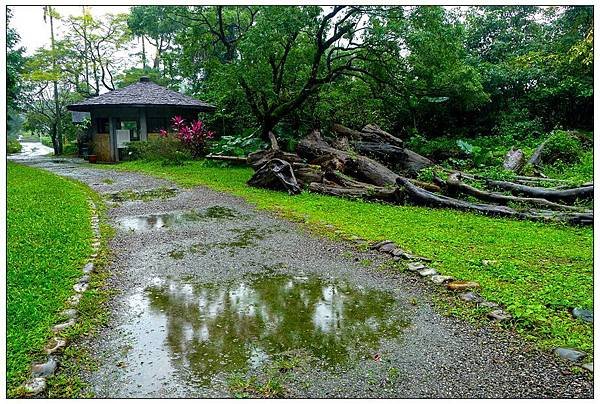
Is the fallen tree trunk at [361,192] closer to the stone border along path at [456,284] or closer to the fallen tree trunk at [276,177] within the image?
Answer: the fallen tree trunk at [276,177]

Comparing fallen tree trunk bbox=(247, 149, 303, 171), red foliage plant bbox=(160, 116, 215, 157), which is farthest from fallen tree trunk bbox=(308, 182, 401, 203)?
red foliage plant bbox=(160, 116, 215, 157)

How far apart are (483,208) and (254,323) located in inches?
238

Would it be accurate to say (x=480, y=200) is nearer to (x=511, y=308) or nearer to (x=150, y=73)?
(x=511, y=308)

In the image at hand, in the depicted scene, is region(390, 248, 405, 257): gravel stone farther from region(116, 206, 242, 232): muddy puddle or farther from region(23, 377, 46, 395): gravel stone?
region(23, 377, 46, 395): gravel stone

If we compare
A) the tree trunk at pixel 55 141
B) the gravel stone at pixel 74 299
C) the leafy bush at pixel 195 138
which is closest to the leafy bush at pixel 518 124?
the leafy bush at pixel 195 138

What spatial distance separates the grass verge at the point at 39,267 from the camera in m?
3.66

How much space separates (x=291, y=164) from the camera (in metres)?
12.6

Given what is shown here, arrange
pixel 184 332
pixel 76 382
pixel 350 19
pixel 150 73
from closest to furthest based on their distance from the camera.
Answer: pixel 76 382, pixel 184 332, pixel 350 19, pixel 150 73

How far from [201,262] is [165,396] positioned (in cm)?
306

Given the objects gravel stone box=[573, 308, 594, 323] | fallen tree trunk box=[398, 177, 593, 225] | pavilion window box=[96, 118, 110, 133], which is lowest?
gravel stone box=[573, 308, 594, 323]

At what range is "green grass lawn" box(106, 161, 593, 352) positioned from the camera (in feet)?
13.5

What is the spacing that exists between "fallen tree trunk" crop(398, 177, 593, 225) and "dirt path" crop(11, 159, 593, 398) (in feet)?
11.5

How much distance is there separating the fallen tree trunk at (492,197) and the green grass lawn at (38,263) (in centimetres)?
682
